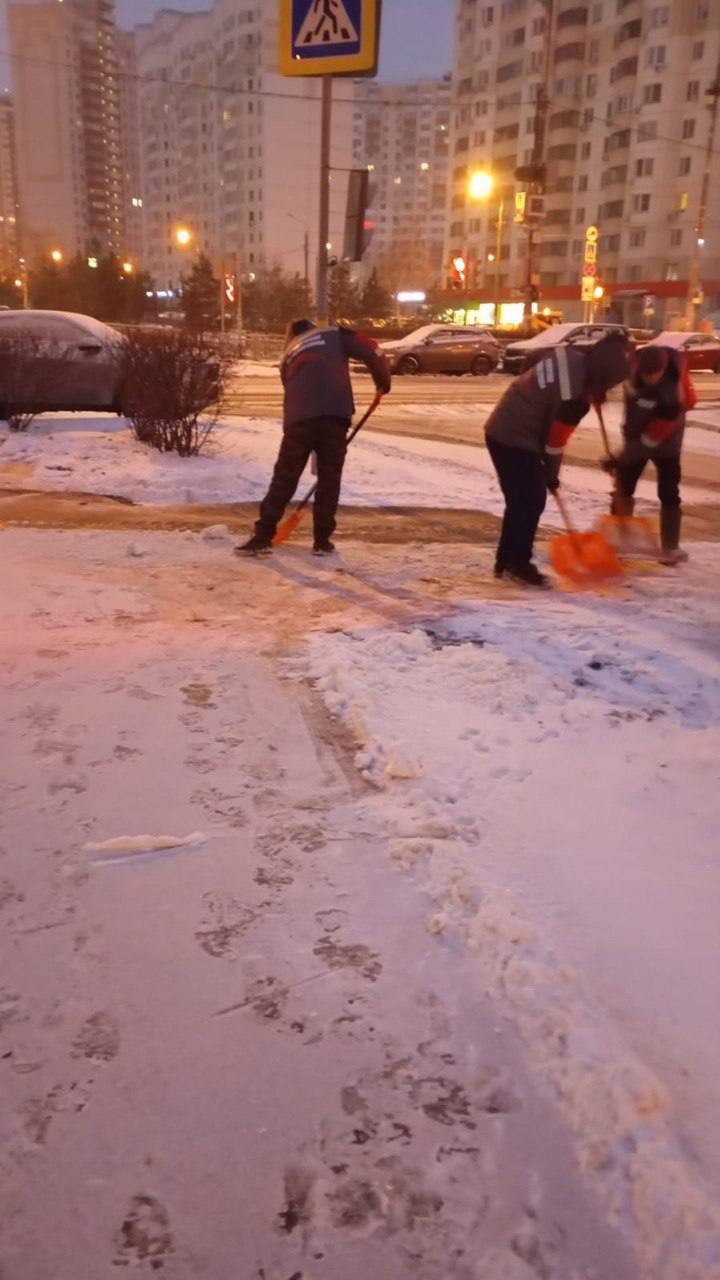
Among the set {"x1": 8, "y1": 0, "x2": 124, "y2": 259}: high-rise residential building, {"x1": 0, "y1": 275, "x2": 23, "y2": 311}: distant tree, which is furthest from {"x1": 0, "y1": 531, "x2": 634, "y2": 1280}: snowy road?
{"x1": 8, "y1": 0, "x2": 124, "y2": 259}: high-rise residential building

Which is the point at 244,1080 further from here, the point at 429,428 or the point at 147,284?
the point at 147,284

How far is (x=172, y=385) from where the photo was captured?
877cm

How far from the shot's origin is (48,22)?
11881 cm

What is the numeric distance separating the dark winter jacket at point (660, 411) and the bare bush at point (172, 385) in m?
4.29

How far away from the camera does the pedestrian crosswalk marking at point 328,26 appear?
6.25 meters

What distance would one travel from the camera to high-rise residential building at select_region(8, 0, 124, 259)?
117438 mm

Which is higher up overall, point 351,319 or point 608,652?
point 351,319

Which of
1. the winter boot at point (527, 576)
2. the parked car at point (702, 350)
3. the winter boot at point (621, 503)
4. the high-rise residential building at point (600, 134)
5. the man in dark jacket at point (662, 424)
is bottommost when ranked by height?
the winter boot at point (527, 576)

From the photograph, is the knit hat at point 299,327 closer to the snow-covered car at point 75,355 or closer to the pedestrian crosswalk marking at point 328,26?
the pedestrian crosswalk marking at point 328,26

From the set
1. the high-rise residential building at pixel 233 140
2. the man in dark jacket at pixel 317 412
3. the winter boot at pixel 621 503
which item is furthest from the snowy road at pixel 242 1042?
the high-rise residential building at pixel 233 140

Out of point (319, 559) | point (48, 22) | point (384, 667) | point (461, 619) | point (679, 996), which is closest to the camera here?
point (679, 996)

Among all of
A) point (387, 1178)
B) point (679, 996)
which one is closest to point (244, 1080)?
point (387, 1178)

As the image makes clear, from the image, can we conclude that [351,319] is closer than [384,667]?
No

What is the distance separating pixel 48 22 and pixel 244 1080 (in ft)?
479
